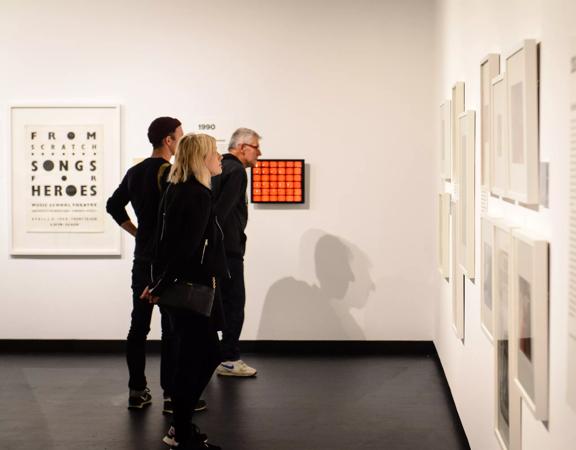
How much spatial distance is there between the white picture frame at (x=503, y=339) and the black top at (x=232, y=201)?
254 centimetres

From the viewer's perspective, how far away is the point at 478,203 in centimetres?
335

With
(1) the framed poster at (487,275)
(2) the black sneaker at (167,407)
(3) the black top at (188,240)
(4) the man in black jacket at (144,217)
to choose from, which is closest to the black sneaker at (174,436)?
(4) the man in black jacket at (144,217)

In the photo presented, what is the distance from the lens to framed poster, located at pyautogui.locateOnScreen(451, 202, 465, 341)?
12.9 ft

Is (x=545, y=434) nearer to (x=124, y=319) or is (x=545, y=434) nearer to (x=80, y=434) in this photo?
(x=80, y=434)

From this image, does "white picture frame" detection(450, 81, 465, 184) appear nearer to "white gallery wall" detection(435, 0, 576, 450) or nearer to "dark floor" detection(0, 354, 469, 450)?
"white gallery wall" detection(435, 0, 576, 450)

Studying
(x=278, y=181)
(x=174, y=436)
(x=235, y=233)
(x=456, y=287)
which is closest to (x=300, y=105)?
(x=278, y=181)

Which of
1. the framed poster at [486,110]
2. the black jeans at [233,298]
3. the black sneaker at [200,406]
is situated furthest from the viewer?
the black jeans at [233,298]

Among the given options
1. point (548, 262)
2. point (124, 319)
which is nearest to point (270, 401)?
point (124, 319)

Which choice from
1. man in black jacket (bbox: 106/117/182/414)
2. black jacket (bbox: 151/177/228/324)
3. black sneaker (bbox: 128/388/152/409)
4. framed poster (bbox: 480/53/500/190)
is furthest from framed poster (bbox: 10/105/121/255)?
framed poster (bbox: 480/53/500/190)

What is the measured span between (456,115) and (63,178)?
317cm

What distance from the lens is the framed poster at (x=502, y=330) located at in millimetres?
2472

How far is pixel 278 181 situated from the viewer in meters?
6.08

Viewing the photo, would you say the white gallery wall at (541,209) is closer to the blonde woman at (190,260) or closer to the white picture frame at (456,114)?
the white picture frame at (456,114)

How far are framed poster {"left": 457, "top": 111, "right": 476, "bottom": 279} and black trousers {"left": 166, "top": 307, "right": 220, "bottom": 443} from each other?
1.13m
